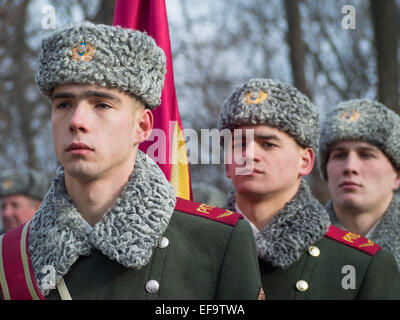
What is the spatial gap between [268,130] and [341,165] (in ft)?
4.18

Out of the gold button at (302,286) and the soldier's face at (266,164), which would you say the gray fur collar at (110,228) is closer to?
the soldier's face at (266,164)

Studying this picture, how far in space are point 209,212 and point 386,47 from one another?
571cm

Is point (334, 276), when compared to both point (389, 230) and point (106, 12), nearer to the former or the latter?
point (389, 230)

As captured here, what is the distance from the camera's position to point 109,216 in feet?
12.2

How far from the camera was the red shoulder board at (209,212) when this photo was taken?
3.96 metres

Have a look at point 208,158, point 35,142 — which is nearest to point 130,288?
point 208,158

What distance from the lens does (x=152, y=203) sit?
3771 mm

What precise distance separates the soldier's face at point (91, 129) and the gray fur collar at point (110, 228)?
16 cm

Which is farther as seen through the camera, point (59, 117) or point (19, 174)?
point (19, 174)

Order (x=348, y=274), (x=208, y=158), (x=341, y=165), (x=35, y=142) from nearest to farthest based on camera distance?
(x=348, y=274)
(x=341, y=165)
(x=208, y=158)
(x=35, y=142)

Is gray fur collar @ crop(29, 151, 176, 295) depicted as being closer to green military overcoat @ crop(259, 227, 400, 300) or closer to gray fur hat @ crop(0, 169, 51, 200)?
green military overcoat @ crop(259, 227, 400, 300)

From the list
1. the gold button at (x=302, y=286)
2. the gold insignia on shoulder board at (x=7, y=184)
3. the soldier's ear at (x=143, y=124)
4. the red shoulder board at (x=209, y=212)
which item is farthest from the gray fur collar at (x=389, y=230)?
the gold insignia on shoulder board at (x=7, y=184)
